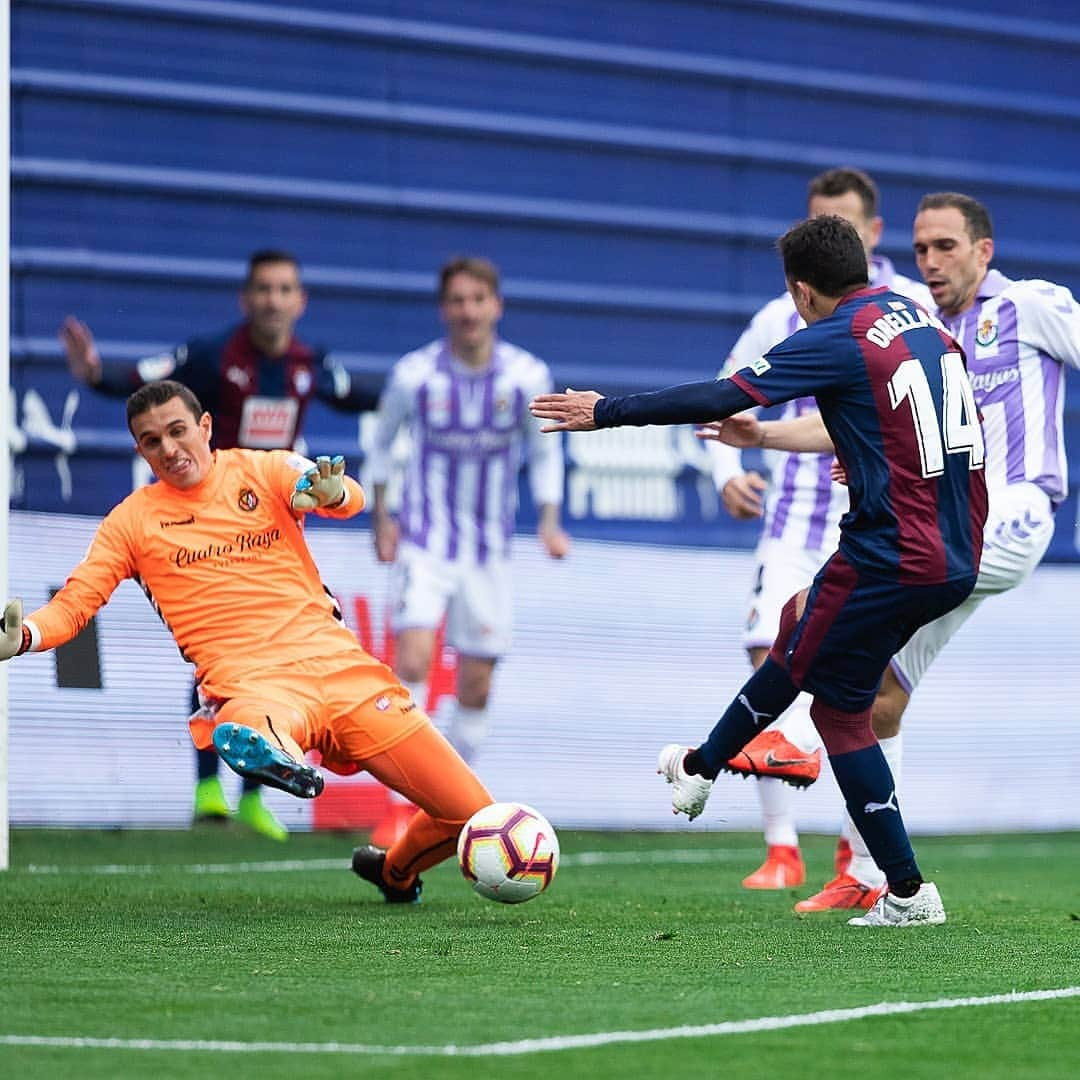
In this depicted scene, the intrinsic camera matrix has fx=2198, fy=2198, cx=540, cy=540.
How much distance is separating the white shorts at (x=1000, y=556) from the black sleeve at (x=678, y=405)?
133cm

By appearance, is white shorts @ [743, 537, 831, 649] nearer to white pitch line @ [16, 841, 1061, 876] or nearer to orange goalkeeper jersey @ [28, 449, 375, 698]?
white pitch line @ [16, 841, 1061, 876]

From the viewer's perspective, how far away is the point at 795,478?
24.6ft

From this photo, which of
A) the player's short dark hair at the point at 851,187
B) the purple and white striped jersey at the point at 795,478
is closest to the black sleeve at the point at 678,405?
the purple and white striped jersey at the point at 795,478

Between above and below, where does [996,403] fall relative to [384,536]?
above

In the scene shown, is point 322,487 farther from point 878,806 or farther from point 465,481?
point 465,481

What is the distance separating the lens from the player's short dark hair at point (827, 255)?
18.1ft

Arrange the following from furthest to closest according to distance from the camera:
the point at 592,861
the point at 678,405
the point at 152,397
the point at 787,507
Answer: the point at 592,861 < the point at 787,507 < the point at 152,397 < the point at 678,405

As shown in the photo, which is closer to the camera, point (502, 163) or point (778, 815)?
point (778, 815)

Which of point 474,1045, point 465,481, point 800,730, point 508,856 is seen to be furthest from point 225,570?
point 465,481

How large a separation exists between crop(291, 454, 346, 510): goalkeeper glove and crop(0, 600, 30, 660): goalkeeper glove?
2.70ft

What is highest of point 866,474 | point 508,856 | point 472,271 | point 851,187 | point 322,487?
point 851,187

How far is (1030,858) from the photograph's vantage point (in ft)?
30.0

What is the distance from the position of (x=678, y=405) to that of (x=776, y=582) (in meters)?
2.30

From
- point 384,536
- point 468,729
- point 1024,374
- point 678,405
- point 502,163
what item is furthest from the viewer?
point 502,163
